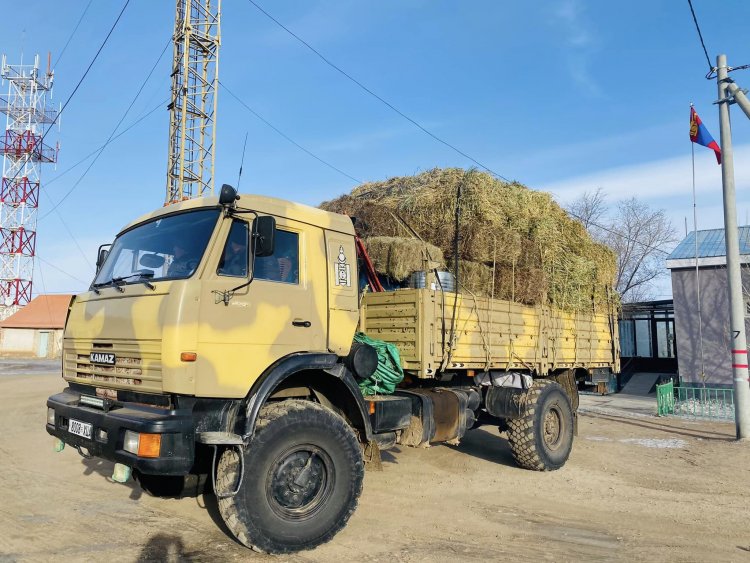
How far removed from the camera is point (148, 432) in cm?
380

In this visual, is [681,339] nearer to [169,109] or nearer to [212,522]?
[212,522]

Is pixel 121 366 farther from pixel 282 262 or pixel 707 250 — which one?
pixel 707 250

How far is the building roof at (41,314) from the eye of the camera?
3859 cm

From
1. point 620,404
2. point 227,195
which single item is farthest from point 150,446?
point 620,404

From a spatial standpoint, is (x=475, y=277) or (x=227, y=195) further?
(x=475, y=277)

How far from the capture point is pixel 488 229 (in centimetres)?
788

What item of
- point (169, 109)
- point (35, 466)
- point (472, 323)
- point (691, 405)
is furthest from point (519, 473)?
point (169, 109)

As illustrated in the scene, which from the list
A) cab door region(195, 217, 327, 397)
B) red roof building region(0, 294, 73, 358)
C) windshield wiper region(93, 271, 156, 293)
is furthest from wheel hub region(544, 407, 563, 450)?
red roof building region(0, 294, 73, 358)

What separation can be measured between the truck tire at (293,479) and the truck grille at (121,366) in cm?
83

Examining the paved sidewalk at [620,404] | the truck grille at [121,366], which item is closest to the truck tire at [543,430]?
the truck grille at [121,366]

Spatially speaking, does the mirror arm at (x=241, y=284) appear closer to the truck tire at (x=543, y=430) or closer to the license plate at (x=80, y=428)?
the license plate at (x=80, y=428)

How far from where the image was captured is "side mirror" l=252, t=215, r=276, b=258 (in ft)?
14.2

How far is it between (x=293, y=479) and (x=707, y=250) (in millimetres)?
17305

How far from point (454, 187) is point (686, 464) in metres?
5.48
